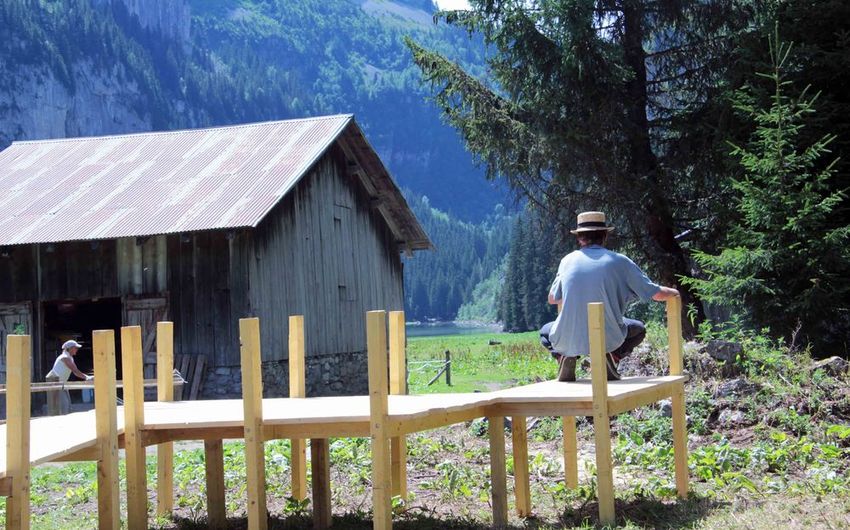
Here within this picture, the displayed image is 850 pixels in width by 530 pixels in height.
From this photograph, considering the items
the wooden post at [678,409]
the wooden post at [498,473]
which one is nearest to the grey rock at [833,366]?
the wooden post at [678,409]

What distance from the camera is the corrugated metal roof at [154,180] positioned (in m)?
20.6

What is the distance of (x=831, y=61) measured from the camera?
46.2 ft

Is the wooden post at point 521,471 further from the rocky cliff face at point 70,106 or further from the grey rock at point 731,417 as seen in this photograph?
the rocky cliff face at point 70,106

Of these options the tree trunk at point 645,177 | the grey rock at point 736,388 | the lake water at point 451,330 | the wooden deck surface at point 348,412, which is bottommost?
the lake water at point 451,330

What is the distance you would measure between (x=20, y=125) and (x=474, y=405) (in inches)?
4786

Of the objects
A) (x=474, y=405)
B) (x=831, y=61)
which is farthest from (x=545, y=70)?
(x=474, y=405)

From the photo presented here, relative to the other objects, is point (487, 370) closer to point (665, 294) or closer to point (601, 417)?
point (665, 294)

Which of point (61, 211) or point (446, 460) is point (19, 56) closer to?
point (61, 211)

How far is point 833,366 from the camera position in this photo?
1131 centimetres

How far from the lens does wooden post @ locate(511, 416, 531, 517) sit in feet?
26.5

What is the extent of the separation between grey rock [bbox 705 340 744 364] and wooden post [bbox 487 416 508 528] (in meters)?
5.18

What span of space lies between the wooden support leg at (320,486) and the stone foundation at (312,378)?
10933 mm

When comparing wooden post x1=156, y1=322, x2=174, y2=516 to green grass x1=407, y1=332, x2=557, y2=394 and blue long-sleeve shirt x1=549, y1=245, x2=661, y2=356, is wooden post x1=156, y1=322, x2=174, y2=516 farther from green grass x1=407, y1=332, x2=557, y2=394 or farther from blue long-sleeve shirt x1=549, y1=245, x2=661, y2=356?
green grass x1=407, y1=332, x2=557, y2=394

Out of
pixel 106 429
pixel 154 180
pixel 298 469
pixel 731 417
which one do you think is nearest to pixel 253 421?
pixel 106 429
